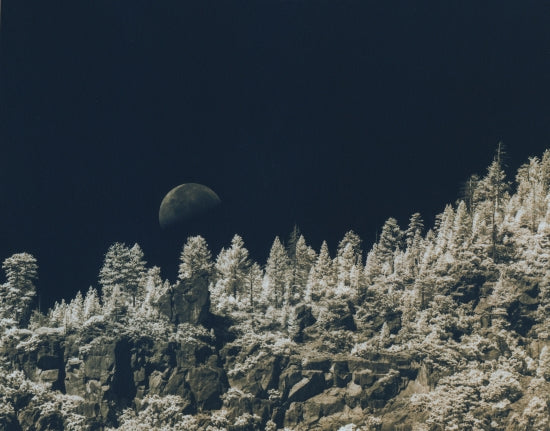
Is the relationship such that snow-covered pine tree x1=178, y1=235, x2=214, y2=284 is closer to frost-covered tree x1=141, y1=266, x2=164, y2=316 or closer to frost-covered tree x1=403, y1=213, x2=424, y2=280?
frost-covered tree x1=141, y1=266, x2=164, y2=316

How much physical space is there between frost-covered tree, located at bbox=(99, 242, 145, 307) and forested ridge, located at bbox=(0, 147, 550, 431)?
8.0 inches

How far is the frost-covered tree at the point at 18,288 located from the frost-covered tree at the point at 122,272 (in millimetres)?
9041

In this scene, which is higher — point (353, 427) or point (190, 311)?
point (190, 311)

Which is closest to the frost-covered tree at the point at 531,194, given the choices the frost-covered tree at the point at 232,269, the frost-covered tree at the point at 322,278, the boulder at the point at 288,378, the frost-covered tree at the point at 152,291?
the frost-covered tree at the point at 322,278

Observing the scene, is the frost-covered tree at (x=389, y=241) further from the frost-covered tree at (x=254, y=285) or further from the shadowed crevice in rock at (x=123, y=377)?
the shadowed crevice in rock at (x=123, y=377)

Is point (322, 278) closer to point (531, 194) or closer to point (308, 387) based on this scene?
point (308, 387)

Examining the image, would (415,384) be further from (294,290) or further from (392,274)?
(294,290)

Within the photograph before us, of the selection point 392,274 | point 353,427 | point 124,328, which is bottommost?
point 353,427

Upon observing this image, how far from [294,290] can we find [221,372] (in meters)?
15.3

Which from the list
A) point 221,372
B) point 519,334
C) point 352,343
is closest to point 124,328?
point 221,372

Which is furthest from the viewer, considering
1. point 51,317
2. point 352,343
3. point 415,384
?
point 51,317

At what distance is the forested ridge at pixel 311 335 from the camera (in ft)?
207

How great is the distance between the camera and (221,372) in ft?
234

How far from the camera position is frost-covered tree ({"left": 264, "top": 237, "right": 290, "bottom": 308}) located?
262 feet
